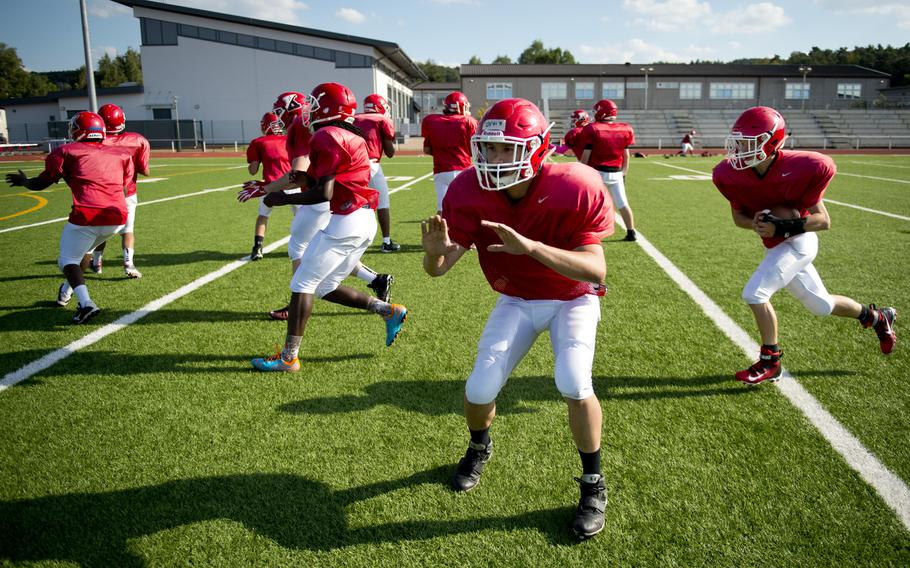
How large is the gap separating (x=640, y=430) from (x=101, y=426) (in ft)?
11.3

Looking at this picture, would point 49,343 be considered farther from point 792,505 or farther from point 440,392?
point 792,505

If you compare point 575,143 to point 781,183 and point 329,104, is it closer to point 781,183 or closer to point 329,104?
point 781,183

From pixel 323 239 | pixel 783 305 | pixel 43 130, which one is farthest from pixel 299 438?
pixel 43 130

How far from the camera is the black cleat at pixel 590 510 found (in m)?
2.76

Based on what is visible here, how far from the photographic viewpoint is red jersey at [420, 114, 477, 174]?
28.6 ft

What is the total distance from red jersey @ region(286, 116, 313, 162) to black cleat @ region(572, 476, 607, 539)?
13.1 feet

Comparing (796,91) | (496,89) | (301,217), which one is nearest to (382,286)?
(301,217)

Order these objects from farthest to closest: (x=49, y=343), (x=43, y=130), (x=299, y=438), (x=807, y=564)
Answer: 1. (x=43, y=130)
2. (x=49, y=343)
3. (x=299, y=438)
4. (x=807, y=564)

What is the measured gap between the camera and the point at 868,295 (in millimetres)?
6453

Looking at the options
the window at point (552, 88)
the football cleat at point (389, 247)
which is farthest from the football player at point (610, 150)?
the window at point (552, 88)

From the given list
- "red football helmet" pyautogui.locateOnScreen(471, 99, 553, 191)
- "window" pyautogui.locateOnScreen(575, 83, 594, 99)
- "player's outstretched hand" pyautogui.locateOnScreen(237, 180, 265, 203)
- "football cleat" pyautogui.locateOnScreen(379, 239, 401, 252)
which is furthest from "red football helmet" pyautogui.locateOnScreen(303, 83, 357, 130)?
"window" pyautogui.locateOnScreen(575, 83, 594, 99)

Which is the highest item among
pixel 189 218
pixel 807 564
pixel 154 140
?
pixel 154 140

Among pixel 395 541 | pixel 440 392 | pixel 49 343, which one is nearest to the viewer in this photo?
pixel 395 541

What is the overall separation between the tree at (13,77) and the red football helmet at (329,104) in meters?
→ 96.4
